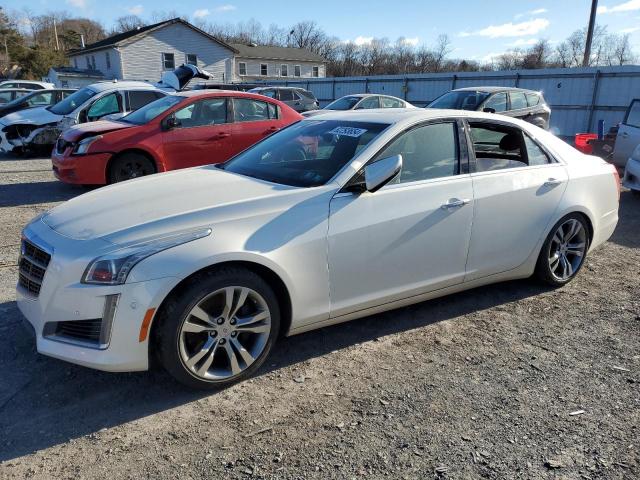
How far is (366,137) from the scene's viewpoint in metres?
3.64

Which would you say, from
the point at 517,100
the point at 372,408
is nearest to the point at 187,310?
the point at 372,408

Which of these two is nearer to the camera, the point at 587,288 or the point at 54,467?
the point at 54,467

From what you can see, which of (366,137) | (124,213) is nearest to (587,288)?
(366,137)

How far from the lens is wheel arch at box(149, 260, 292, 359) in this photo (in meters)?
2.80

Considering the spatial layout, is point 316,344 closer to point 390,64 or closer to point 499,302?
point 499,302

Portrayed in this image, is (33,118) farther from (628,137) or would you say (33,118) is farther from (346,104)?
(628,137)

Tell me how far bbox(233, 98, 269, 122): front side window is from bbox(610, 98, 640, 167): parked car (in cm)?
671

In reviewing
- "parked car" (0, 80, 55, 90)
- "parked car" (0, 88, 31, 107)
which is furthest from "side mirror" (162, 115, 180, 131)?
"parked car" (0, 80, 55, 90)

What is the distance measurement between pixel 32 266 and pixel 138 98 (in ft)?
31.5

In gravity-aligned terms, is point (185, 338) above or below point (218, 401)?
above

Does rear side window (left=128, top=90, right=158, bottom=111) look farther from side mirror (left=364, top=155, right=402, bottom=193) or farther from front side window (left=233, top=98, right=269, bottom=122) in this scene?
side mirror (left=364, top=155, right=402, bottom=193)

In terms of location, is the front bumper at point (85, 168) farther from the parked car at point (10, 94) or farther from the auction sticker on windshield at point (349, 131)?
the parked car at point (10, 94)

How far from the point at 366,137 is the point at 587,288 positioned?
2.68 metres

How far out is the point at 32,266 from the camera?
9.97 ft
